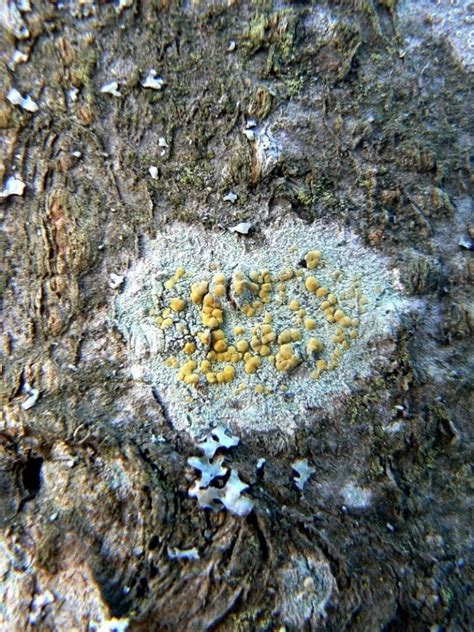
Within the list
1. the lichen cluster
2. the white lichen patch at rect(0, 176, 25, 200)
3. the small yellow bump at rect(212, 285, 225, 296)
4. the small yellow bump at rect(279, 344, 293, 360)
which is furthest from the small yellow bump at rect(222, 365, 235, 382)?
the white lichen patch at rect(0, 176, 25, 200)

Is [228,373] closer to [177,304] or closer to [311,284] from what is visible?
[177,304]

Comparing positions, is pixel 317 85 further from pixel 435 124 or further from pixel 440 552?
pixel 440 552

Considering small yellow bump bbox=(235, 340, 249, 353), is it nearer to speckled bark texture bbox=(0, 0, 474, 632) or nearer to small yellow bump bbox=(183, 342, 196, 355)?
small yellow bump bbox=(183, 342, 196, 355)

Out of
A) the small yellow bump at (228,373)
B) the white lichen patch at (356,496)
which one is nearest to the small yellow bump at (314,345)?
the small yellow bump at (228,373)

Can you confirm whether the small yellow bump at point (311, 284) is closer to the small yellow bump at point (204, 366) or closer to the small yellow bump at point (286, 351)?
the small yellow bump at point (286, 351)

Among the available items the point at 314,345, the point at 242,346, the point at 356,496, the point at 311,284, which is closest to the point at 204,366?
the point at 242,346

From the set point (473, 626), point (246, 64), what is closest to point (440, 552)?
point (473, 626)

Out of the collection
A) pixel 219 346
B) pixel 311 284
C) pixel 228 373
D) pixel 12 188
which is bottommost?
pixel 228 373
